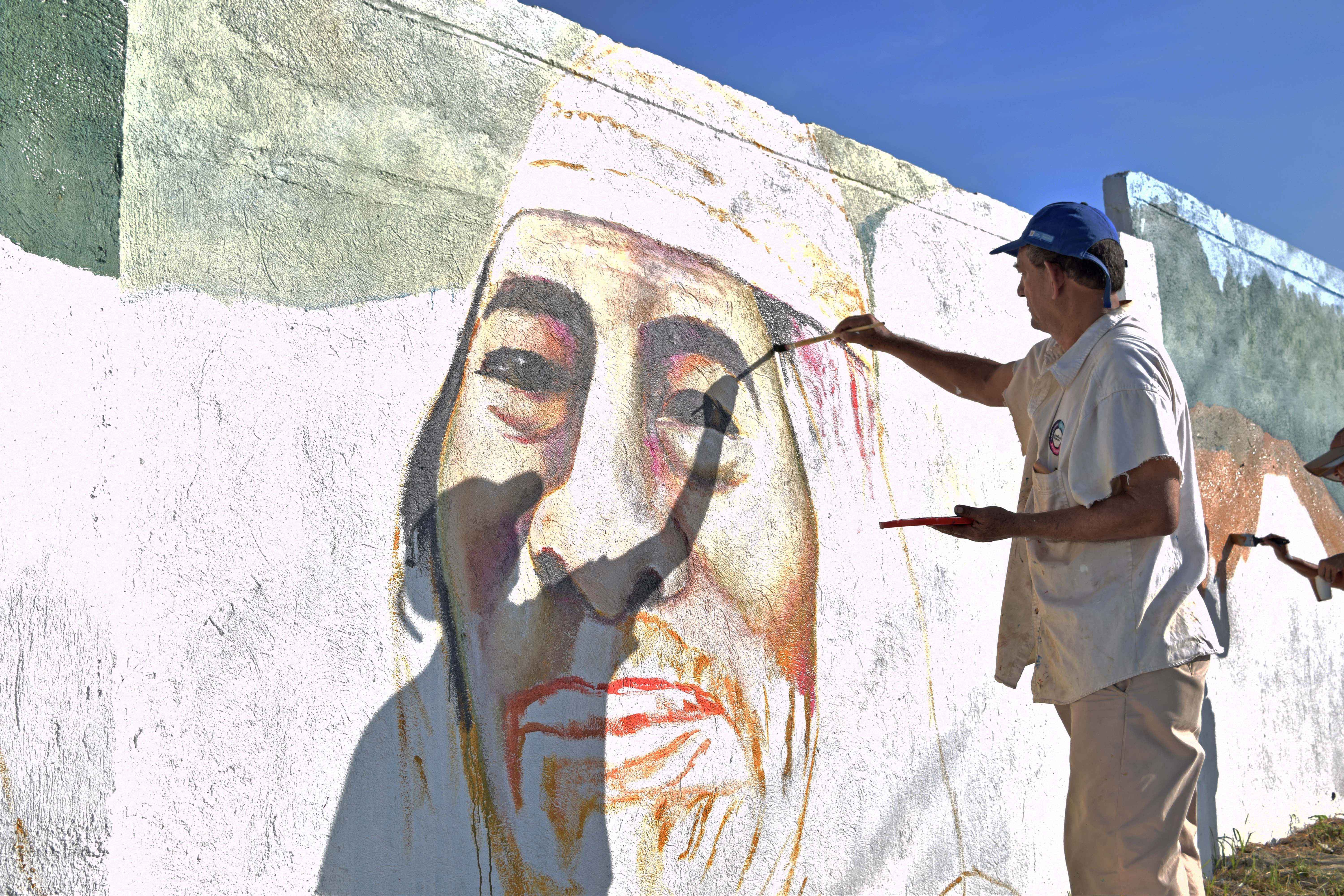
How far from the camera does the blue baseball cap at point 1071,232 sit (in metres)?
2.19

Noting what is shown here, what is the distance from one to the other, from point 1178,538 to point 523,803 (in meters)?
1.44

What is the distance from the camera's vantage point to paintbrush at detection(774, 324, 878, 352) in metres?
2.83

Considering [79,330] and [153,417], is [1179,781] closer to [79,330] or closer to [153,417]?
[153,417]

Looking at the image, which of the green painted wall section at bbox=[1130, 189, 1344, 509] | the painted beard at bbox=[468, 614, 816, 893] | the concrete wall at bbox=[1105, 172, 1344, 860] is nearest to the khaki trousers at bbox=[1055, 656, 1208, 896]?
the painted beard at bbox=[468, 614, 816, 893]

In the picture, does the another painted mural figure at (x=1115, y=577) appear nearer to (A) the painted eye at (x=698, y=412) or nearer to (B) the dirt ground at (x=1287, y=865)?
(A) the painted eye at (x=698, y=412)

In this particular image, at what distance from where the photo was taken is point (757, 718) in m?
2.62

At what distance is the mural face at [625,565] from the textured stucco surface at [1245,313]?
2431 mm

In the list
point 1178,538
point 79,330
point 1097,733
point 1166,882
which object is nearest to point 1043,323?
point 1178,538

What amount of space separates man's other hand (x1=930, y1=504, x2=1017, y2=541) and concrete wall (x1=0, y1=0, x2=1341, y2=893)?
0.75 meters

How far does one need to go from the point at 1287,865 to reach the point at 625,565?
320 cm

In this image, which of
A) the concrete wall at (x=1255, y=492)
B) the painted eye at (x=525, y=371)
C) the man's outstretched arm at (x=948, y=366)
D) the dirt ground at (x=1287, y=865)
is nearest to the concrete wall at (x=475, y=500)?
the painted eye at (x=525, y=371)

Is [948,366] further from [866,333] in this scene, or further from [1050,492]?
[1050,492]

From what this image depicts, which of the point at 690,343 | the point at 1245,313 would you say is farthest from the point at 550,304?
the point at 1245,313

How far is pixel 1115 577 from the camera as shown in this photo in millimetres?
2059
